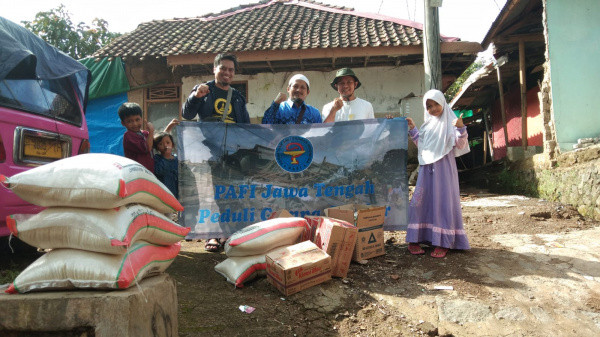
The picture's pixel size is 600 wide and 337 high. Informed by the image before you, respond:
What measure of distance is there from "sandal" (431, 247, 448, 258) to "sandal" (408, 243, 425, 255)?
107 millimetres

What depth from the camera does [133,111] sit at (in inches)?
125

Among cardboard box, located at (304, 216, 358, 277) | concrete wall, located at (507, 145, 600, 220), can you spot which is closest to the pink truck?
cardboard box, located at (304, 216, 358, 277)

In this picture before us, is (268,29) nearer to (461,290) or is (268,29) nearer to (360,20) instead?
(360,20)

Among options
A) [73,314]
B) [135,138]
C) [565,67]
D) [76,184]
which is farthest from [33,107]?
[565,67]

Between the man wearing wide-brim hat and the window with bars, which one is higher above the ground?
the window with bars

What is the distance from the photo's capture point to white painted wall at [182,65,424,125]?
823 centimetres

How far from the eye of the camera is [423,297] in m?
2.54

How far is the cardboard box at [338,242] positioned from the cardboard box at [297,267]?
136 mm

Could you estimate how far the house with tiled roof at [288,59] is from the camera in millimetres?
7648

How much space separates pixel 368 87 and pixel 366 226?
5814mm

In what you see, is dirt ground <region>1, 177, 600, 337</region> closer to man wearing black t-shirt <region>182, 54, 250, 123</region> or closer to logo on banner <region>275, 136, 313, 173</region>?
logo on banner <region>275, 136, 313, 173</region>

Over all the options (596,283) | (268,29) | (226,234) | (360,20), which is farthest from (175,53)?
(596,283)

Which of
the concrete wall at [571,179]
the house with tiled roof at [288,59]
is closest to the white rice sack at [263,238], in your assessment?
the concrete wall at [571,179]

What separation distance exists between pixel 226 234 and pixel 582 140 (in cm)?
485
